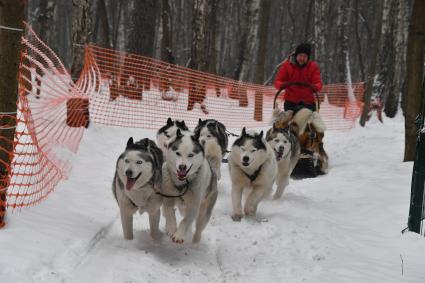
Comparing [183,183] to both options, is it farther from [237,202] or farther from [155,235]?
[237,202]

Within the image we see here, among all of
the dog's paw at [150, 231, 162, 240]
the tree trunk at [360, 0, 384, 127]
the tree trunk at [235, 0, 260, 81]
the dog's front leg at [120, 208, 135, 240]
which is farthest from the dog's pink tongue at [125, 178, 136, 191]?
the tree trunk at [235, 0, 260, 81]

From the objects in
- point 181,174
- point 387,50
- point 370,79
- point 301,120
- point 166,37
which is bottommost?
point 181,174

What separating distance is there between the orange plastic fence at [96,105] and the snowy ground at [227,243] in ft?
1.35

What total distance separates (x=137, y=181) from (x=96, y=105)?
7.28 meters

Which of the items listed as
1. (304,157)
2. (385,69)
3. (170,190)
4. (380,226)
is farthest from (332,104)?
(170,190)

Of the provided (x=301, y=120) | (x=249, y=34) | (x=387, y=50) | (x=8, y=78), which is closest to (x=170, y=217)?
(x=8, y=78)

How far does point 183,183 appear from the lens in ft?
14.5

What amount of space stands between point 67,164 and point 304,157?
396 centimetres

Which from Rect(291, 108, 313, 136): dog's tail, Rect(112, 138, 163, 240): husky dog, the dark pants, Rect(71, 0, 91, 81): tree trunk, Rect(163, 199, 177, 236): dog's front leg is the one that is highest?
Rect(71, 0, 91, 81): tree trunk

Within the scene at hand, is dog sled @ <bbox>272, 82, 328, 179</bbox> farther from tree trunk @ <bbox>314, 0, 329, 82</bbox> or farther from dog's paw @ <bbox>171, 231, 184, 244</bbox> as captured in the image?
tree trunk @ <bbox>314, 0, 329, 82</bbox>

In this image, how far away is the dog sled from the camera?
7.89 m

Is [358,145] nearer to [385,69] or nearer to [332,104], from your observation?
[385,69]

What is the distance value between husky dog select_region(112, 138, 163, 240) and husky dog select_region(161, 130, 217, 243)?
98 mm

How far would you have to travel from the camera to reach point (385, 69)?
16.7 metres
